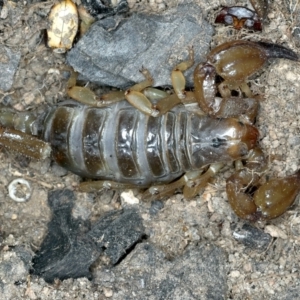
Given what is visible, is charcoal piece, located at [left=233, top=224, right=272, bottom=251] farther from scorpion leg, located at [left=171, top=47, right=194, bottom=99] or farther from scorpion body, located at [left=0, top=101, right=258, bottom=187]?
scorpion leg, located at [left=171, top=47, right=194, bottom=99]

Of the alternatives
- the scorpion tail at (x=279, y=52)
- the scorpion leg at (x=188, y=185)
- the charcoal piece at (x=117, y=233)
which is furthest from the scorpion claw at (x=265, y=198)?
the scorpion tail at (x=279, y=52)

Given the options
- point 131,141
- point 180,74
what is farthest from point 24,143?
point 180,74

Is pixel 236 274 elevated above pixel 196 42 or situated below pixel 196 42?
below

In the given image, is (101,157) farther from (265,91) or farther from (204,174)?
(265,91)

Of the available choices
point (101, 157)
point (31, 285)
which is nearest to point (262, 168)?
point (101, 157)

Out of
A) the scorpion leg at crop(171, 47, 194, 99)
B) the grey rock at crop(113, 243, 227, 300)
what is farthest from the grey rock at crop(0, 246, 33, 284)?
the scorpion leg at crop(171, 47, 194, 99)

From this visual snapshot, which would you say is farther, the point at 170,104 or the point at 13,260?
the point at 170,104

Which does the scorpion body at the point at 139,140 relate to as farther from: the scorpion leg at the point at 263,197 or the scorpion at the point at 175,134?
the scorpion leg at the point at 263,197
